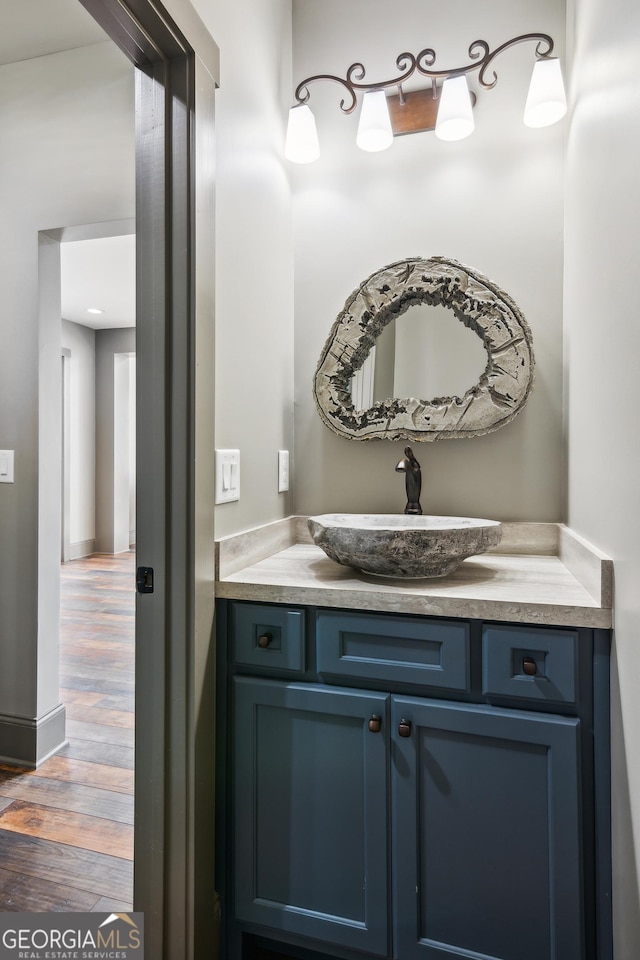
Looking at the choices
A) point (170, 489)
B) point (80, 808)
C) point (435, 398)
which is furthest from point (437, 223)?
point (80, 808)

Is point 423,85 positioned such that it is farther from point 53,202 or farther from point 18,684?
point 18,684

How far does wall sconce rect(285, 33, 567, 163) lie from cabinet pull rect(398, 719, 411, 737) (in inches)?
60.7

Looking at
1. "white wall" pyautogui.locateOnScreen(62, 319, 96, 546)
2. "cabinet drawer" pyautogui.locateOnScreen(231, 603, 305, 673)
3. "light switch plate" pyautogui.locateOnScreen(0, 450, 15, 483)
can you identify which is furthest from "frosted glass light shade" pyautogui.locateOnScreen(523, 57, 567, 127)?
"white wall" pyautogui.locateOnScreen(62, 319, 96, 546)

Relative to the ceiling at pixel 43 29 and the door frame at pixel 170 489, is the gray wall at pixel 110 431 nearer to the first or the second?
the ceiling at pixel 43 29

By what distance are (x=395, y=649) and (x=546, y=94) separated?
147cm

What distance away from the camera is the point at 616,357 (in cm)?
95

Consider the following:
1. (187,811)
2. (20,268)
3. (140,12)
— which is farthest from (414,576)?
(20,268)

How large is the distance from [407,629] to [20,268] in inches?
75.6

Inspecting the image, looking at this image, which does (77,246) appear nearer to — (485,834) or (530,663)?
(530,663)

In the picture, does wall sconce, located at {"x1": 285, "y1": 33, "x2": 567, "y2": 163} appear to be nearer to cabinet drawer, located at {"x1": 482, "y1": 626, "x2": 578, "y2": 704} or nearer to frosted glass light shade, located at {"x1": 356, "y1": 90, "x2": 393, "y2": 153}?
frosted glass light shade, located at {"x1": 356, "y1": 90, "x2": 393, "y2": 153}

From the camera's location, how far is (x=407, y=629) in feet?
3.53

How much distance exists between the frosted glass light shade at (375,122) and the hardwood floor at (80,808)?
7.21ft

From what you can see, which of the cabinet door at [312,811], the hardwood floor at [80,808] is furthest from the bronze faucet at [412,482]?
the hardwood floor at [80,808]

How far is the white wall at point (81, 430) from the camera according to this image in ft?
18.8
